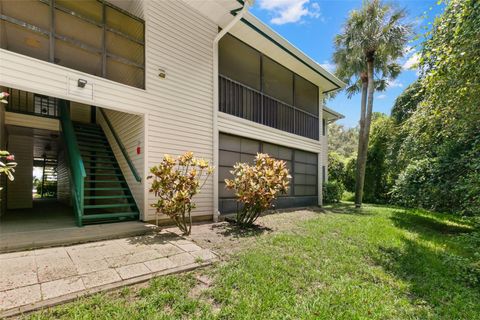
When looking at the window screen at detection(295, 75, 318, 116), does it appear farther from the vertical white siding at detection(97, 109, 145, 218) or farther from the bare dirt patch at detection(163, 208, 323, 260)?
the vertical white siding at detection(97, 109, 145, 218)

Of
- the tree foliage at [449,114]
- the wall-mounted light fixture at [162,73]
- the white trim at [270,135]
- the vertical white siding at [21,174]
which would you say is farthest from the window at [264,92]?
the vertical white siding at [21,174]

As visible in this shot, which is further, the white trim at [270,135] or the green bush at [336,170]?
the green bush at [336,170]

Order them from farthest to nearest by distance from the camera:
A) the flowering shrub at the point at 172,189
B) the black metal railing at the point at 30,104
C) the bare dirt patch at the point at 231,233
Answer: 1. the black metal railing at the point at 30,104
2. the flowering shrub at the point at 172,189
3. the bare dirt patch at the point at 231,233

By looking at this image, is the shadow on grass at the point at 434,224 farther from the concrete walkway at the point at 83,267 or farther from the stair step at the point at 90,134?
the stair step at the point at 90,134

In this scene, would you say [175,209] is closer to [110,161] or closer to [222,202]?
[222,202]

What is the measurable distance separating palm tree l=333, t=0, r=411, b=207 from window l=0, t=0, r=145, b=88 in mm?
10506

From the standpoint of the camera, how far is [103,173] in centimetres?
689

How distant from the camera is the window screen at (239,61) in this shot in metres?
7.64

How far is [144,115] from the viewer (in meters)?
5.57

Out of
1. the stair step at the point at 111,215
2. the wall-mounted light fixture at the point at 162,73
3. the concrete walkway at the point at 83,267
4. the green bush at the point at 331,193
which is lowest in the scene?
the green bush at the point at 331,193

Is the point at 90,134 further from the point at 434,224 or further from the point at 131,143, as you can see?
the point at 434,224

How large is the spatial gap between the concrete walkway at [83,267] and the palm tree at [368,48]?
10.7m

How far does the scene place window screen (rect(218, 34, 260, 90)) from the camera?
25.1ft

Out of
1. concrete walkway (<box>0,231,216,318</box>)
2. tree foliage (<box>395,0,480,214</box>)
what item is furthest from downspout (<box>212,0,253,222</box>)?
tree foliage (<box>395,0,480,214</box>)
